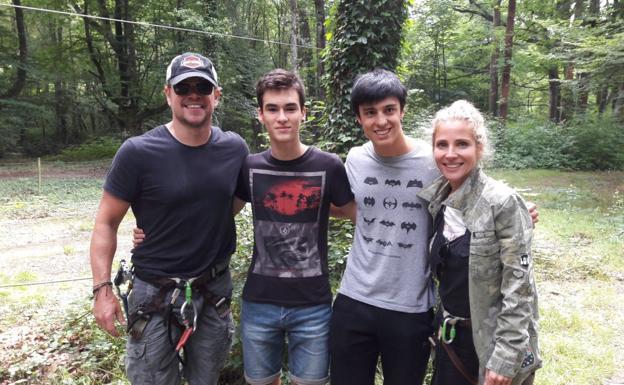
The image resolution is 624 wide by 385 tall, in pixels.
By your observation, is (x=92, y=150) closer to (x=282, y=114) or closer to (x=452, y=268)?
→ (x=282, y=114)

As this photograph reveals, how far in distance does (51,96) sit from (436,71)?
2437 cm

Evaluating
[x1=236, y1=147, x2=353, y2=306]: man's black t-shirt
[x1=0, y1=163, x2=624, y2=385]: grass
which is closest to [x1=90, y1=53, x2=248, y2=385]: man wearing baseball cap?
[x1=236, y1=147, x2=353, y2=306]: man's black t-shirt

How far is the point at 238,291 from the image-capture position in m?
3.29

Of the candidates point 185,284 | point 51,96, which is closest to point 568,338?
point 185,284

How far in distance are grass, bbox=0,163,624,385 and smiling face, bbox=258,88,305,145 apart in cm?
145

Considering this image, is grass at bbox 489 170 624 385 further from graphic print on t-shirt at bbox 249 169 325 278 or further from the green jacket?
graphic print on t-shirt at bbox 249 169 325 278

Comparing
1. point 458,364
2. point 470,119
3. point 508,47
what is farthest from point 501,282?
point 508,47

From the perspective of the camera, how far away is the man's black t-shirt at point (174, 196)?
2285 mm

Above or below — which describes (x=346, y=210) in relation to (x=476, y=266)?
above

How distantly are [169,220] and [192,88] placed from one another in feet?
2.39

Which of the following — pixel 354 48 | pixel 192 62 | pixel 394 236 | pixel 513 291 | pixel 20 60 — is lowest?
pixel 513 291

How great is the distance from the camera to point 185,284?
2.37 m

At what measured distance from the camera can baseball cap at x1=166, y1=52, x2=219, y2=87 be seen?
2.32 m

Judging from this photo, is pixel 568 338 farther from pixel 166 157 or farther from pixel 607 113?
pixel 607 113
